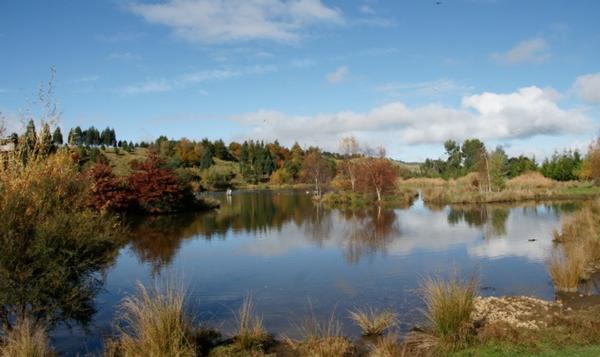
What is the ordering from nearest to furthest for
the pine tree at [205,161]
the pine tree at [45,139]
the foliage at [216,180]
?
the pine tree at [45,139] → the foliage at [216,180] → the pine tree at [205,161]

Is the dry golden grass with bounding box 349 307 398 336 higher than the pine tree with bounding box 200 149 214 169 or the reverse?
the reverse

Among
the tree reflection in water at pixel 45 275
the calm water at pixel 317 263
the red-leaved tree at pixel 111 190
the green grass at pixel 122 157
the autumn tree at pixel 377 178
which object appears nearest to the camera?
the tree reflection in water at pixel 45 275

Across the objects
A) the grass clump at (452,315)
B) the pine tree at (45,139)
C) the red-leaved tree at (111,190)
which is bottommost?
the grass clump at (452,315)

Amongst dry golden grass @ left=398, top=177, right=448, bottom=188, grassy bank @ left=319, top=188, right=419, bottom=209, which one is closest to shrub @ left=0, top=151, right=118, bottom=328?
grassy bank @ left=319, top=188, right=419, bottom=209

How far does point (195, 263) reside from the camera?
17875 millimetres

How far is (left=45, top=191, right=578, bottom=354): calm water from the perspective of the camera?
1141 cm

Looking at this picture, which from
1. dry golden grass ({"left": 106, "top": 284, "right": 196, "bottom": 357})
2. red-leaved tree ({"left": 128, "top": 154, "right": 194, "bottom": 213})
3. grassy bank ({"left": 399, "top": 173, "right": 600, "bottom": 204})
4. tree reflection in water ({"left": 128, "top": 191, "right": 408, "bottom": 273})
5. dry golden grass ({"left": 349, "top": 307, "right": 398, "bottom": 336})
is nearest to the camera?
dry golden grass ({"left": 106, "top": 284, "right": 196, "bottom": 357})

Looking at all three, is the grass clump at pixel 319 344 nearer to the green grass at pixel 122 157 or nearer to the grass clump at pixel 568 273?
the grass clump at pixel 568 273

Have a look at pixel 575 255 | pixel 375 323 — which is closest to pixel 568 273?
pixel 575 255

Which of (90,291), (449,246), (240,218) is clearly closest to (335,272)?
(449,246)

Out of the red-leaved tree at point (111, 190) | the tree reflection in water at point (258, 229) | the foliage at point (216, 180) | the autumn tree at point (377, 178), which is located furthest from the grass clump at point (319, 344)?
the foliage at point (216, 180)

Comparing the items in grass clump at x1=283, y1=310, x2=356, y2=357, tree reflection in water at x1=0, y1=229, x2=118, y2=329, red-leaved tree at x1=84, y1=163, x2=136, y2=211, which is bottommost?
grass clump at x1=283, y1=310, x2=356, y2=357

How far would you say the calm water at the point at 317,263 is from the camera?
11414mm

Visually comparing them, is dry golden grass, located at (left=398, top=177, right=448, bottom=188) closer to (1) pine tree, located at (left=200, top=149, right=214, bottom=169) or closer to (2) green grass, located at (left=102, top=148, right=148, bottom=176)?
(2) green grass, located at (left=102, top=148, right=148, bottom=176)
